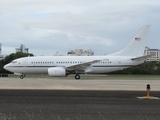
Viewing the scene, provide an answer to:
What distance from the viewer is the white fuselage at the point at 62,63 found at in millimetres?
42562

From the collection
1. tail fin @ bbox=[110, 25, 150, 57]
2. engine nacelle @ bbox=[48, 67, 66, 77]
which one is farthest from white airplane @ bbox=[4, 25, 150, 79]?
engine nacelle @ bbox=[48, 67, 66, 77]

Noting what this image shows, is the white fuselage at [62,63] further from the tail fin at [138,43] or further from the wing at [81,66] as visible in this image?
the tail fin at [138,43]

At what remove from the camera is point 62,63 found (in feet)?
142

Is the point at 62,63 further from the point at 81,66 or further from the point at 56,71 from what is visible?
the point at 56,71

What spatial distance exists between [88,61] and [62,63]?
3.61m

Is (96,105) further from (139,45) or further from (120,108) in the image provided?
(139,45)

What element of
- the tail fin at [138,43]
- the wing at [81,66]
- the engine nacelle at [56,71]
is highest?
the tail fin at [138,43]

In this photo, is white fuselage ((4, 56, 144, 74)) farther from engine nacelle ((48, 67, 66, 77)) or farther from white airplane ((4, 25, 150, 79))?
engine nacelle ((48, 67, 66, 77))

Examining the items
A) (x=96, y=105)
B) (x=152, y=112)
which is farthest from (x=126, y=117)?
(x=96, y=105)

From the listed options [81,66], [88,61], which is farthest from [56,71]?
[88,61]

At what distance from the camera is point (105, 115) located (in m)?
11.1

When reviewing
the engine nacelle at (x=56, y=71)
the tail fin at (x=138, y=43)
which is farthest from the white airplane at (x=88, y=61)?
the engine nacelle at (x=56, y=71)

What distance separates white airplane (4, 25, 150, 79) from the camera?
42.5 metres

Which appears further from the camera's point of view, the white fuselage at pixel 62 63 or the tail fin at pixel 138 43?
the tail fin at pixel 138 43
